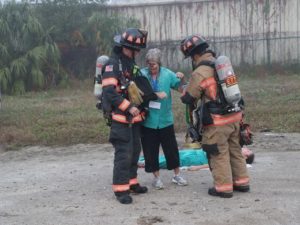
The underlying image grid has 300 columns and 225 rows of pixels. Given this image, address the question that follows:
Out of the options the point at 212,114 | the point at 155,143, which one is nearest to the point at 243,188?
the point at 212,114

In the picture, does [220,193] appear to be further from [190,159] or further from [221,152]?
[190,159]

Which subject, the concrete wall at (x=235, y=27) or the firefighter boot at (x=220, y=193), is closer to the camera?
the firefighter boot at (x=220, y=193)

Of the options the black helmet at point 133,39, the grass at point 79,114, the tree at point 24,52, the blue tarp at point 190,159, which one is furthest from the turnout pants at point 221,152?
the tree at point 24,52

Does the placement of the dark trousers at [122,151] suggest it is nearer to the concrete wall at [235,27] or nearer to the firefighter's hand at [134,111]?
the firefighter's hand at [134,111]

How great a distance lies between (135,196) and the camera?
272 inches

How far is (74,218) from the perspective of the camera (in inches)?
243

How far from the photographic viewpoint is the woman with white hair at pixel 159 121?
7.00 meters

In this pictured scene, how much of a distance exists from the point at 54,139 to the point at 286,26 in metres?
9.78

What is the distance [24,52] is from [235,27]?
6246mm

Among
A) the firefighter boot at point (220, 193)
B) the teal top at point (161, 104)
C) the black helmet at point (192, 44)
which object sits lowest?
the firefighter boot at point (220, 193)

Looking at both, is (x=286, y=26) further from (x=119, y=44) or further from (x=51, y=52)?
(x=119, y=44)

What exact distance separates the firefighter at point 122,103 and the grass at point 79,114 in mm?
3510

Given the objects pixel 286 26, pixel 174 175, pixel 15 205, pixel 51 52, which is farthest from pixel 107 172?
pixel 286 26

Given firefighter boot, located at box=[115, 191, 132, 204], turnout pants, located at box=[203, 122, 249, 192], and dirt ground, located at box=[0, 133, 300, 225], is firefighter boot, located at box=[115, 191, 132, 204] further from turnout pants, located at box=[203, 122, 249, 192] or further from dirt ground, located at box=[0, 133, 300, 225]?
turnout pants, located at box=[203, 122, 249, 192]
